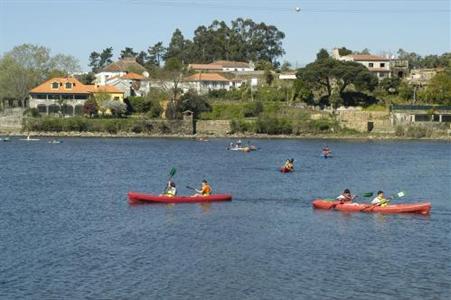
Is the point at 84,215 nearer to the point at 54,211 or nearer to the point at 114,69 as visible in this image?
the point at 54,211

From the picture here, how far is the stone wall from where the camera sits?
10306 centimetres

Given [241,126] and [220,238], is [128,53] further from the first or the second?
[220,238]

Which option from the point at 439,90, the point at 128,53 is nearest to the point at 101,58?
the point at 128,53

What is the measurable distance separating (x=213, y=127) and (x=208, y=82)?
70.4 ft

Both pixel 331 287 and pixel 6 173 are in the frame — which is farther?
pixel 6 173

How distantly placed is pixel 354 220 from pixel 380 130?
66.0m

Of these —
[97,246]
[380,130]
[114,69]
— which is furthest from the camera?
[114,69]

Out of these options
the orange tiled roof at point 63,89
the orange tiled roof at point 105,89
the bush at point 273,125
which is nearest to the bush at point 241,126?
the bush at point 273,125

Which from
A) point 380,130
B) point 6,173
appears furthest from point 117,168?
point 380,130

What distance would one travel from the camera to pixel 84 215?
38500 millimetres

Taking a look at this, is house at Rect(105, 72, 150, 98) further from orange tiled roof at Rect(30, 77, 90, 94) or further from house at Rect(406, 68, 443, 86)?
house at Rect(406, 68, 443, 86)

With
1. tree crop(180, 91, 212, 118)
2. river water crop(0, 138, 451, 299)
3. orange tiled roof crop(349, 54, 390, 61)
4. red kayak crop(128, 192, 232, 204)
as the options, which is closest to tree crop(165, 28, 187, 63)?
orange tiled roof crop(349, 54, 390, 61)

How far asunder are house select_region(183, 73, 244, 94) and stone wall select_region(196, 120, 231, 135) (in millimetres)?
15882

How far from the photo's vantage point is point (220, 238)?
108 ft
